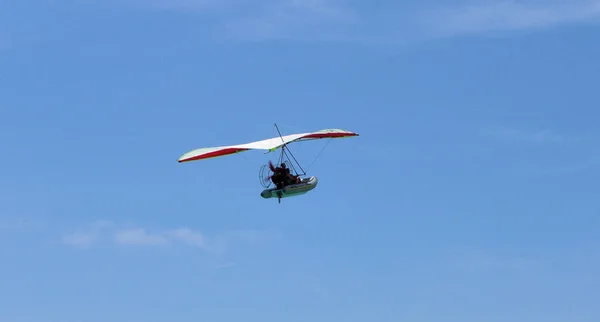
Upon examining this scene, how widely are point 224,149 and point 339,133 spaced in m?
8.44

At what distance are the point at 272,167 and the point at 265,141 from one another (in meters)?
4.14

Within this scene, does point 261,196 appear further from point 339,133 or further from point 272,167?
point 339,133

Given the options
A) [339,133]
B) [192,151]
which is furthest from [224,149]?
[339,133]

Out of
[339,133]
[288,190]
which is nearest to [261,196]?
[288,190]

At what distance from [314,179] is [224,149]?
217 inches

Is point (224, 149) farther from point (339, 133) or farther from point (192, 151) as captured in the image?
point (339, 133)

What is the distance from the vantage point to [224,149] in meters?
102

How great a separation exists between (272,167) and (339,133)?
7633mm

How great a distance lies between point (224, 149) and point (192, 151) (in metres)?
1.86

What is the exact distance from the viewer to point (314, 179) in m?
102

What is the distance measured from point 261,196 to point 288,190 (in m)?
1.59

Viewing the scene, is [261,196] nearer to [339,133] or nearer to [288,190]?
[288,190]

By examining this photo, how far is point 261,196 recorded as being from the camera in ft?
331

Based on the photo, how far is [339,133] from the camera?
10681 centimetres
